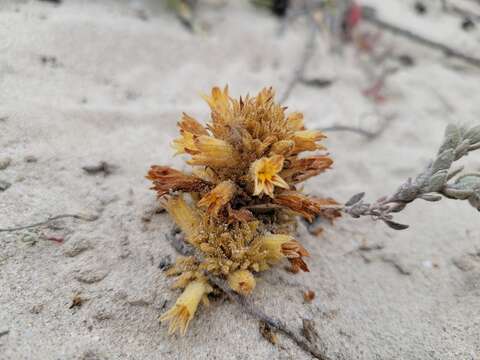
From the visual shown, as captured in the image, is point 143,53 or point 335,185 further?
point 143,53

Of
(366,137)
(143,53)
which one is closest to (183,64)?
(143,53)

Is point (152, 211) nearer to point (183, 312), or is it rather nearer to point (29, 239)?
point (29, 239)

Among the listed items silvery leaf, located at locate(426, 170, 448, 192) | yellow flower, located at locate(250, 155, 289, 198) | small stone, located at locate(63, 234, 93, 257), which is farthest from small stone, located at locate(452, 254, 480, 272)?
small stone, located at locate(63, 234, 93, 257)

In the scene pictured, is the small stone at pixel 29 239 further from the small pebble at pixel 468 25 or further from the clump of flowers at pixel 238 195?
the small pebble at pixel 468 25

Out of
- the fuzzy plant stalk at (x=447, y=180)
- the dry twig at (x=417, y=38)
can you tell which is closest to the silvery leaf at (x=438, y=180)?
the fuzzy plant stalk at (x=447, y=180)

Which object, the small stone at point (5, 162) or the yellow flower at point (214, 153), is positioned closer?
the yellow flower at point (214, 153)

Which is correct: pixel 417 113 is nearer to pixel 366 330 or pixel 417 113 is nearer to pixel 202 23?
pixel 202 23

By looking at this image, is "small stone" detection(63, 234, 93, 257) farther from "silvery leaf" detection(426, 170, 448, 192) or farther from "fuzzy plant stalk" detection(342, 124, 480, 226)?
"silvery leaf" detection(426, 170, 448, 192)
